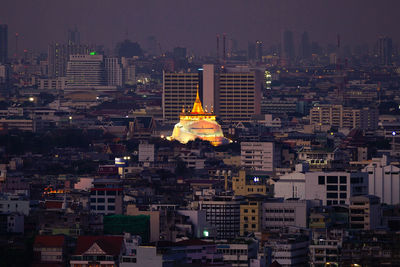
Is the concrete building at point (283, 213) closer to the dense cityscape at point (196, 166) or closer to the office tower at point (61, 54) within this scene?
the dense cityscape at point (196, 166)

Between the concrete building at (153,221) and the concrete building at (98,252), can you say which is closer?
the concrete building at (98,252)

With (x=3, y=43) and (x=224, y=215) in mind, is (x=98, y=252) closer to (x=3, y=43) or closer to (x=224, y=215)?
(x=224, y=215)

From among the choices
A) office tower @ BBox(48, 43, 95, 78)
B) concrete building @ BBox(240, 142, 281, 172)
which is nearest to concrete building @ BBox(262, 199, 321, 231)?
concrete building @ BBox(240, 142, 281, 172)

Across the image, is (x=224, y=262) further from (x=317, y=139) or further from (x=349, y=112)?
(x=349, y=112)

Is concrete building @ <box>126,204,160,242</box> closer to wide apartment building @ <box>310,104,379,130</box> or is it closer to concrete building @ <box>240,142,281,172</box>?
concrete building @ <box>240,142,281,172</box>

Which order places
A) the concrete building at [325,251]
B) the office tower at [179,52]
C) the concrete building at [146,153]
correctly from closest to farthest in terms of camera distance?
the concrete building at [325,251]
the concrete building at [146,153]
the office tower at [179,52]

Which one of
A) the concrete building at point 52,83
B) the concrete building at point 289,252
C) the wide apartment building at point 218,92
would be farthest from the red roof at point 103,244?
the concrete building at point 52,83

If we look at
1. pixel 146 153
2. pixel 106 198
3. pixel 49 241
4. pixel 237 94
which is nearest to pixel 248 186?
pixel 106 198
